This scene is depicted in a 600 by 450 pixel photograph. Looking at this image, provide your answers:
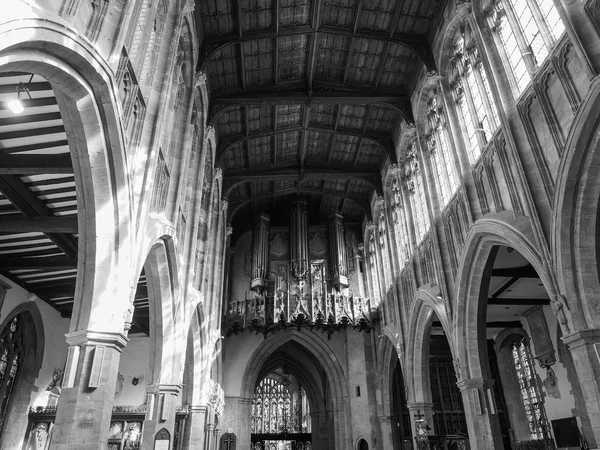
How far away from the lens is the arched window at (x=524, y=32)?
9102mm

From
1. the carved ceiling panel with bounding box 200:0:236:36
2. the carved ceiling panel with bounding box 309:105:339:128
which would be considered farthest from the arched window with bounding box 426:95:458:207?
the carved ceiling panel with bounding box 200:0:236:36

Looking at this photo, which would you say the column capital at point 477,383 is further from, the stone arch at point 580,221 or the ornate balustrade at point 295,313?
the ornate balustrade at point 295,313

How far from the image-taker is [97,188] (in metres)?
7.18

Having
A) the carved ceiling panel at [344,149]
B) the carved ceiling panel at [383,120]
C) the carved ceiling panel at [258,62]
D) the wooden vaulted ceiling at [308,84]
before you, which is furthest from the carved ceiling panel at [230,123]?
the carved ceiling panel at [383,120]

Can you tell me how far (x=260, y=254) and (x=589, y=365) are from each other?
1774cm

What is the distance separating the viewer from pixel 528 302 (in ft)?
54.6

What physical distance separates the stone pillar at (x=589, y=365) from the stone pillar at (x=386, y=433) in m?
14.2

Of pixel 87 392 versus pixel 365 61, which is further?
pixel 365 61

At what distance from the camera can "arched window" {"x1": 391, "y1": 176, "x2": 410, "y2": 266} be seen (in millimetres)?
18562

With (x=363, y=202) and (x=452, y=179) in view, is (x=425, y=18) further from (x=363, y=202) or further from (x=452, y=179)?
(x=363, y=202)

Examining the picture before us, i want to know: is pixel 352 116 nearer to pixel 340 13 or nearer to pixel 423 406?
pixel 340 13

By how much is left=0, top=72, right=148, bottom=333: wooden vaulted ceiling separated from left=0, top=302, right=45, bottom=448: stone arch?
75 cm

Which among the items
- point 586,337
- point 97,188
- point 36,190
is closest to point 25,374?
point 36,190

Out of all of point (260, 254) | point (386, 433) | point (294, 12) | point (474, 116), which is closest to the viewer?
point (474, 116)
